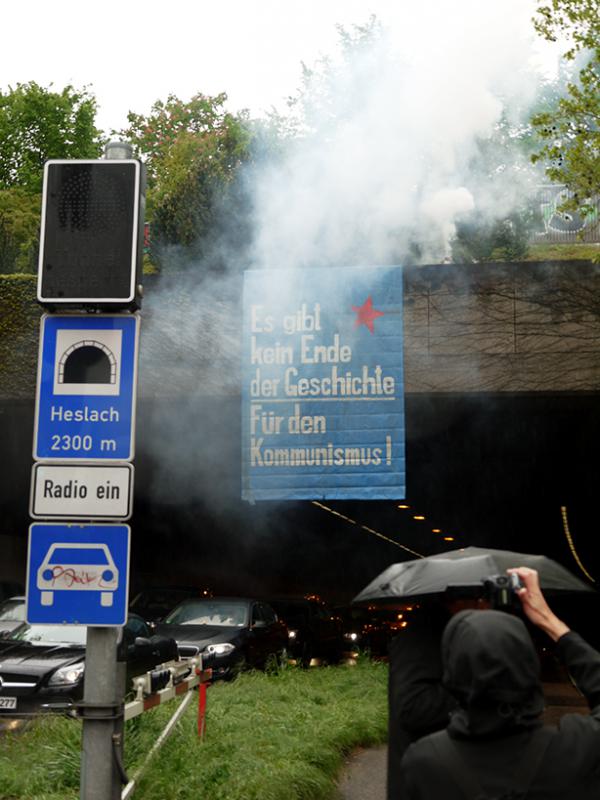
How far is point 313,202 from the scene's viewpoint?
51.1 feet

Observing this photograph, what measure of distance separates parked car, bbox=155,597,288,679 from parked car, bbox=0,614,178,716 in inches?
77.9

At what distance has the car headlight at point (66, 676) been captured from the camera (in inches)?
420

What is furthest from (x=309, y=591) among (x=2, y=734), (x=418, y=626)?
(x=418, y=626)

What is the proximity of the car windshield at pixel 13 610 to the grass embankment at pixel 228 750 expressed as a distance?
4025 mm

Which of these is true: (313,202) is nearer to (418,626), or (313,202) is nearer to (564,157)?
(564,157)

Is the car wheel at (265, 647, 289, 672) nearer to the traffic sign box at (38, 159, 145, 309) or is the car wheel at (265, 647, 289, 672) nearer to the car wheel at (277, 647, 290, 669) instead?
the car wheel at (277, 647, 290, 669)

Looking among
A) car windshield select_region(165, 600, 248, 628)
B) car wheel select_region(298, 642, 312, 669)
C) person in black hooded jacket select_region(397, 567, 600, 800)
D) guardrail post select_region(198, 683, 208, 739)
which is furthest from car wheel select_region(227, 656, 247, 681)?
person in black hooded jacket select_region(397, 567, 600, 800)

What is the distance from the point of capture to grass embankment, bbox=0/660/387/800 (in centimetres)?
651

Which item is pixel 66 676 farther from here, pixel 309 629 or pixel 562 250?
pixel 562 250

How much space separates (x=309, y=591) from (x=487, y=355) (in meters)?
22.6

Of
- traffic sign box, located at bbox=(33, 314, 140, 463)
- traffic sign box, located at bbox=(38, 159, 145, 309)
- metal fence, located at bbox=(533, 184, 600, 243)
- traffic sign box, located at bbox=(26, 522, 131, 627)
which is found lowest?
traffic sign box, located at bbox=(26, 522, 131, 627)

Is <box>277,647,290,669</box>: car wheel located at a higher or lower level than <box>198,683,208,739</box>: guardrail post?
lower

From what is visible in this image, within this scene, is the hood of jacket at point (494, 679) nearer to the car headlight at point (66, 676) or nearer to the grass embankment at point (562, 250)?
the car headlight at point (66, 676)

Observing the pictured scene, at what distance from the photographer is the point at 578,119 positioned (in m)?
10.4
